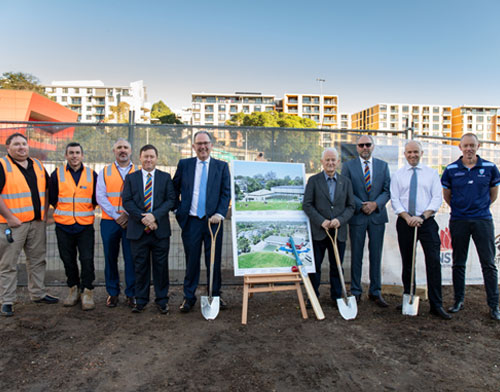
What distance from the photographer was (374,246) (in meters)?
5.00

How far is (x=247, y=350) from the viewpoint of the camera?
3562 mm

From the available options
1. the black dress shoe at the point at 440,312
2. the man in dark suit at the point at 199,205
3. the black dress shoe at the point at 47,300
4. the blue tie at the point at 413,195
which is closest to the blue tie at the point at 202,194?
the man in dark suit at the point at 199,205

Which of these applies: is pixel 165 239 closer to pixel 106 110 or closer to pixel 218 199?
pixel 218 199

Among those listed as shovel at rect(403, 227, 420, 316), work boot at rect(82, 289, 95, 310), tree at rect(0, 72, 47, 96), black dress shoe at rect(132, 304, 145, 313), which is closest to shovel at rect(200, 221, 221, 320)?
black dress shoe at rect(132, 304, 145, 313)

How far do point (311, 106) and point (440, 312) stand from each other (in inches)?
4536

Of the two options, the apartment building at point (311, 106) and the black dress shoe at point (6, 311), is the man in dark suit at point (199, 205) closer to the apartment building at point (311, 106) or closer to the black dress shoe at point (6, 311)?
the black dress shoe at point (6, 311)

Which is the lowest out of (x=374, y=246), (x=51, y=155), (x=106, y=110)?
(x=374, y=246)

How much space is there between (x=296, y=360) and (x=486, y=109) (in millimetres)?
156175

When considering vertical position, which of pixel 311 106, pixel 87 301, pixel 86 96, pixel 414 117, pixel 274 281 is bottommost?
pixel 87 301

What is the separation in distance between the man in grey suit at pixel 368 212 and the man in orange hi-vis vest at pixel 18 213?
3.97 metres

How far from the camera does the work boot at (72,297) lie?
4.78m

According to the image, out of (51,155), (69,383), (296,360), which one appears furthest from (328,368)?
(51,155)

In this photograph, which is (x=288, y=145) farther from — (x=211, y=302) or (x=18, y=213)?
(x=18, y=213)

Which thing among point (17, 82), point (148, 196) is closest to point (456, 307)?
point (148, 196)
